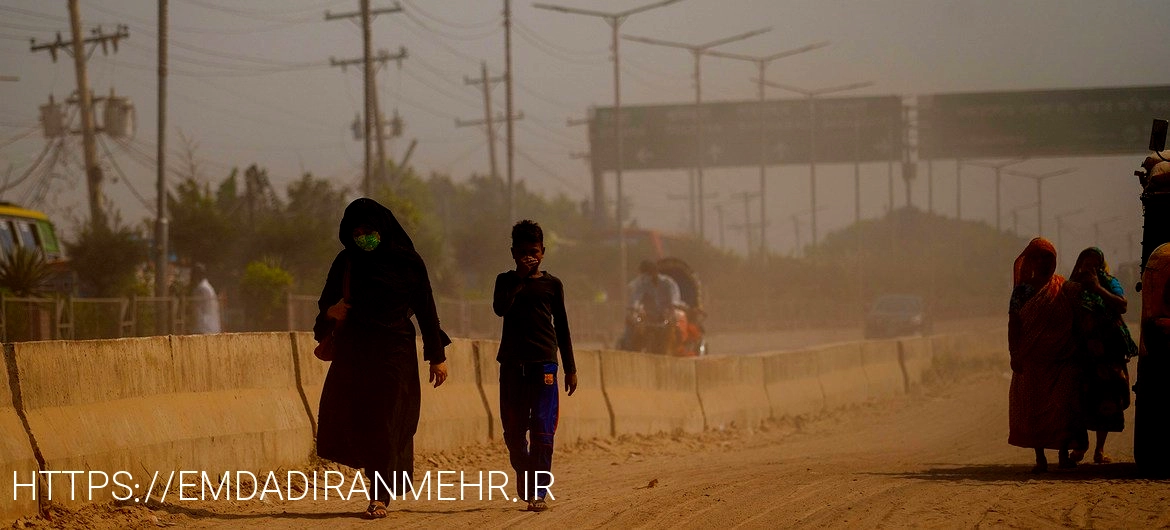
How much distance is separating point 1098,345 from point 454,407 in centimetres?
500

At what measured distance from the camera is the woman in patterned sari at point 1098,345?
1053 cm

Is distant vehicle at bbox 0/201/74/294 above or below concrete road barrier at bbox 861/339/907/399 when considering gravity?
above

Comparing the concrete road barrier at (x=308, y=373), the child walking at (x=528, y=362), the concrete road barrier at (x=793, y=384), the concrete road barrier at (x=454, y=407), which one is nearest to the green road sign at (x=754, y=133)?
the concrete road barrier at (x=793, y=384)

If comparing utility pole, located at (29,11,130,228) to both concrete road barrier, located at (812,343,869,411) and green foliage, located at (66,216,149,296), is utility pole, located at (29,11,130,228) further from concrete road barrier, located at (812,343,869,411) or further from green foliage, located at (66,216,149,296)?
concrete road barrier, located at (812,343,869,411)

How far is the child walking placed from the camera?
851cm

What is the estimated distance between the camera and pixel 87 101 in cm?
3900

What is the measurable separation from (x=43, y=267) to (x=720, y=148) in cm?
3258

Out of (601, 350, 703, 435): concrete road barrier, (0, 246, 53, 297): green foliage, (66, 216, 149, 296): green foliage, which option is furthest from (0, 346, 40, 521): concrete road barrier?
(66, 216, 149, 296): green foliage

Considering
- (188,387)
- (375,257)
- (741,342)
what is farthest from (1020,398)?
(741,342)

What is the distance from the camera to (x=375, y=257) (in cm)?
811

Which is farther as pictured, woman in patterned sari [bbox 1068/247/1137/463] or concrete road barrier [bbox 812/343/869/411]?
concrete road barrier [bbox 812/343/869/411]

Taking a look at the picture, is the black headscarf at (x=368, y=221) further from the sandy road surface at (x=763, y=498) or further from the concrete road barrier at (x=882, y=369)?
the concrete road barrier at (x=882, y=369)

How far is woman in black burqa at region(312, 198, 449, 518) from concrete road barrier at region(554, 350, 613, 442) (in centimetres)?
489

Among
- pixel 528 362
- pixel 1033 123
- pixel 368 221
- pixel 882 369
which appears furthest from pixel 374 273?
pixel 1033 123
